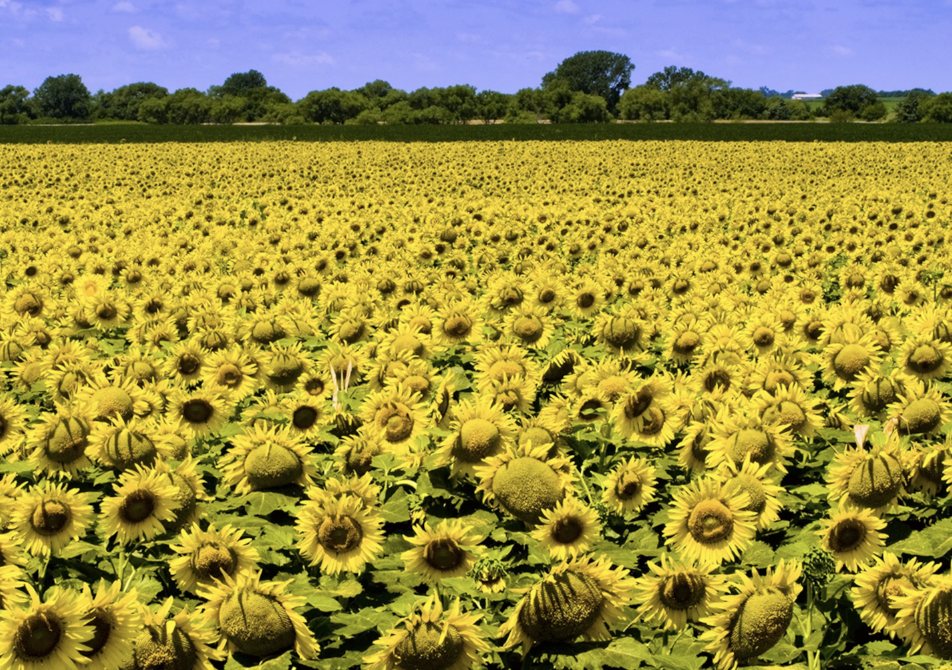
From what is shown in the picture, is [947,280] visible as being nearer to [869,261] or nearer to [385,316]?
[869,261]

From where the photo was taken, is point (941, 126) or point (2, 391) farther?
point (941, 126)

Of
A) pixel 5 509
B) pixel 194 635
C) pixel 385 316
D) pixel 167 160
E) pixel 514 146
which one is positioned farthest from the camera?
pixel 514 146

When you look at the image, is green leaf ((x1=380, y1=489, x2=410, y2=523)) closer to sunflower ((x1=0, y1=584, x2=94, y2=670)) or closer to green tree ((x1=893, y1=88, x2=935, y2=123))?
sunflower ((x1=0, y1=584, x2=94, y2=670))

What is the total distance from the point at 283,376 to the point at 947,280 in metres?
7.26

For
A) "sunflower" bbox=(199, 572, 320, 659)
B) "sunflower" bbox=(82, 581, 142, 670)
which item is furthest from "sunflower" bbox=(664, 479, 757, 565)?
"sunflower" bbox=(82, 581, 142, 670)

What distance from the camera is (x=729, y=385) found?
17.2 feet

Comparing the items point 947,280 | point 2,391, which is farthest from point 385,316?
point 947,280

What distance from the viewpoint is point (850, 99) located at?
17825 cm

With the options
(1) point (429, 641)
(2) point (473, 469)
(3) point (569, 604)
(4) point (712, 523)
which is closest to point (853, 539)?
(4) point (712, 523)

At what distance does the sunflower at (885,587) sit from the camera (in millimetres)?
3000

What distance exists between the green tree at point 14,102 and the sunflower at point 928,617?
200276 millimetres

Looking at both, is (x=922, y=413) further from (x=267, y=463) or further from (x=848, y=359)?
(x=267, y=463)

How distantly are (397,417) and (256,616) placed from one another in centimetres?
185

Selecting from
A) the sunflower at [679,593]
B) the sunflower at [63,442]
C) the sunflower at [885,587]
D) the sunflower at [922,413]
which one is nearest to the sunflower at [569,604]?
the sunflower at [679,593]
